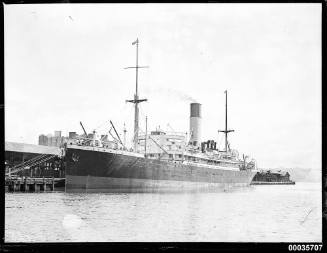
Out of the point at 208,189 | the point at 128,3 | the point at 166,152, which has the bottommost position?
the point at 208,189

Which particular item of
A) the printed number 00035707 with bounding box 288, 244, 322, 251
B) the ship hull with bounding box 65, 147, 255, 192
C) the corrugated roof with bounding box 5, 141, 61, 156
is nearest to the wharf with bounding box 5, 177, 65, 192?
the corrugated roof with bounding box 5, 141, 61, 156

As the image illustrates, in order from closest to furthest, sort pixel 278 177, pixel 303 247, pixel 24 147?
pixel 303 247
pixel 24 147
pixel 278 177

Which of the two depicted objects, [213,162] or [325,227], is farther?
[213,162]

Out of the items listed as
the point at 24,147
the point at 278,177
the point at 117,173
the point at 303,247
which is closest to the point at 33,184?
the point at 117,173

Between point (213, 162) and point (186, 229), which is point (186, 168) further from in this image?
point (186, 229)


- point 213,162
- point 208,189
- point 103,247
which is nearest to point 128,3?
point 103,247

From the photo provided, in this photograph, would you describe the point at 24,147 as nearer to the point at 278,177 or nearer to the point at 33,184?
the point at 278,177
